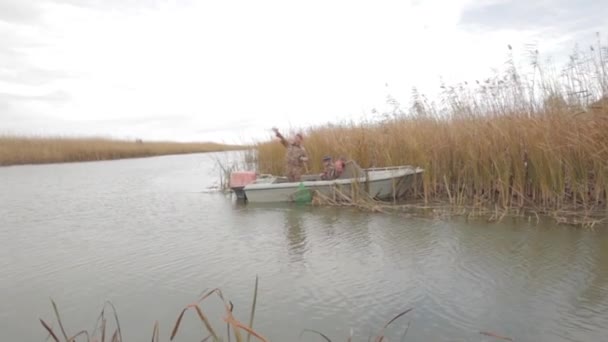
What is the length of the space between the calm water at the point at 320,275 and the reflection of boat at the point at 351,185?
66cm

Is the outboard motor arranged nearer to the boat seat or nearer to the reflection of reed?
the reflection of reed

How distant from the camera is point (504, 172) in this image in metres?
5.50

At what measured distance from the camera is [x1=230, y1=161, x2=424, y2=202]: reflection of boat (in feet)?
21.8

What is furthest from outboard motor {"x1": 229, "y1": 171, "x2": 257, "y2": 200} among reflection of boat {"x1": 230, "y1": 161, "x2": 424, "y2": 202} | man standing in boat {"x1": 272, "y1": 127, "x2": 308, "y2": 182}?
man standing in boat {"x1": 272, "y1": 127, "x2": 308, "y2": 182}

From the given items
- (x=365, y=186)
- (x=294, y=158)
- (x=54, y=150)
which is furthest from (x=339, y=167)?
(x=54, y=150)

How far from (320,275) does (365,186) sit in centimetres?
335

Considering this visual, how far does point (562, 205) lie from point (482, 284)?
2.73m

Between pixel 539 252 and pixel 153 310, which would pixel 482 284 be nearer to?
pixel 539 252

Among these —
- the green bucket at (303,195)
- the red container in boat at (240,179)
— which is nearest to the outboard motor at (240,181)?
the red container in boat at (240,179)

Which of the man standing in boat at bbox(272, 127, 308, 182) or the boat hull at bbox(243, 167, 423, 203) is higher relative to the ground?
the man standing in boat at bbox(272, 127, 308, 182)

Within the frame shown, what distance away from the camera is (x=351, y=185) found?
264 inches

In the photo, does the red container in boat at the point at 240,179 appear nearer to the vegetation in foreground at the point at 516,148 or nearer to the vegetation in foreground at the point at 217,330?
the vegetation in foreground at the point at 516,148

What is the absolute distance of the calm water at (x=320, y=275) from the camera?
2635 millimetres

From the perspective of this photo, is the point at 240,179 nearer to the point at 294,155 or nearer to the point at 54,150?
the point at 294,155
